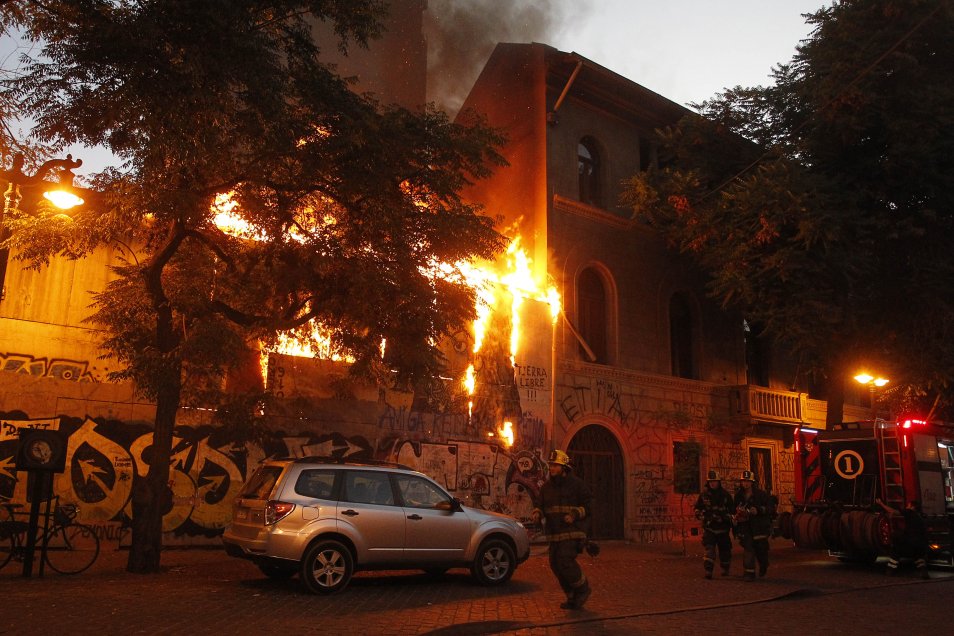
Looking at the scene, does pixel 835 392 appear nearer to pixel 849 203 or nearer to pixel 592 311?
pixel 849 203

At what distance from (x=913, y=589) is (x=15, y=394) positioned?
13.8 meters

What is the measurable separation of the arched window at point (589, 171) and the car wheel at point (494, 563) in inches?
443

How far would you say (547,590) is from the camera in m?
10.4

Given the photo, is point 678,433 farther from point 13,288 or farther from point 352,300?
point 13,288

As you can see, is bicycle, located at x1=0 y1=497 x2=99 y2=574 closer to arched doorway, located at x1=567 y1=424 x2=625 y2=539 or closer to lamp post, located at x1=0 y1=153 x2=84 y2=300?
lamp post, located at x1=0 y1=153 x2=84 y2=300

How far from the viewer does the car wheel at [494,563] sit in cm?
1057

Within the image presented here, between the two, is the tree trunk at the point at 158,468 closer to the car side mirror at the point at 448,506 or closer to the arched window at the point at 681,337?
the car side mirror at the point at 448,506

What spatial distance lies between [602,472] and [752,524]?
22.6 ft

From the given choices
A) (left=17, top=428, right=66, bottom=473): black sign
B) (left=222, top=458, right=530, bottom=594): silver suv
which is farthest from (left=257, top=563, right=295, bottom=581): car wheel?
(left=17, top=428, right=66, bottom=473): black sign

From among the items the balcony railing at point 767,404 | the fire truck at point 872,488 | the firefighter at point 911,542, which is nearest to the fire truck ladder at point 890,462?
the fire truck at point 872,488

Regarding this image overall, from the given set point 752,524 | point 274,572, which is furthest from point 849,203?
point 274,572

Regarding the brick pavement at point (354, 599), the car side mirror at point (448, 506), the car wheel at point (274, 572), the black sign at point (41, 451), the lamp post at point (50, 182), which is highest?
the lamp post at point (50, 182)

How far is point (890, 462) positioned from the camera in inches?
547

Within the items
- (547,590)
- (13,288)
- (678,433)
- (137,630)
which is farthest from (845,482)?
(13,288)
